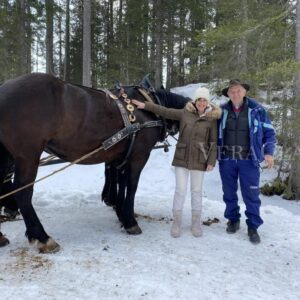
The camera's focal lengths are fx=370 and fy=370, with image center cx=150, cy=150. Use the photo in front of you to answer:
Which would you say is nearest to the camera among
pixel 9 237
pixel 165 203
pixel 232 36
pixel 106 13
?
pixel 9 237

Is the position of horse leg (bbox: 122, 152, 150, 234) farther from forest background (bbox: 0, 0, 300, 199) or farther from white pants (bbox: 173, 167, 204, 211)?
forest background (bbox: 0, 0, 300, 199)

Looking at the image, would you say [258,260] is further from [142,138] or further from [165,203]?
[165,203]

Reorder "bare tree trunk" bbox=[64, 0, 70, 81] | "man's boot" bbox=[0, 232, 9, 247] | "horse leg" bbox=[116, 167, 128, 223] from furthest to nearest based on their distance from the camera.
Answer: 1. "bare tree trunk" bbox=[64, 0, 70, 81]
2. "horse leg" bbox=[116, 167, 128, 223]
3. "man's boot" bbox=[0, 232, 9, 247]

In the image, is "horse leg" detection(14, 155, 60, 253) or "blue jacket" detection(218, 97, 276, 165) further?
"blue jacket" detection(218, 97, 276, 165)

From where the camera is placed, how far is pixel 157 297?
279 centimetres

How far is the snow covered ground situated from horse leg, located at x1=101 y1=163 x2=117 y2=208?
0.15 metres

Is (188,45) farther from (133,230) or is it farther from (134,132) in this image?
(133,230)

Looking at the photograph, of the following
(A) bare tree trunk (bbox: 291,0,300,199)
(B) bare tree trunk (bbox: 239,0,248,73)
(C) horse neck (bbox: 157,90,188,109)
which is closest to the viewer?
(C) horse neck (bbox: 157,90,188,109)

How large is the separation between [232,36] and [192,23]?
1520cm

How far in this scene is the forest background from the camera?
797 centimetres

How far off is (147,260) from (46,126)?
1.59 m

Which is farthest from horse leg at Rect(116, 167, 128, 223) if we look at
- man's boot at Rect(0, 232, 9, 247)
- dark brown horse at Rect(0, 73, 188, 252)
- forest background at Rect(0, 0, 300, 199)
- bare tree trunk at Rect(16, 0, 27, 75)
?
bare tree trunk at Rect(16, 0, 27, 75)

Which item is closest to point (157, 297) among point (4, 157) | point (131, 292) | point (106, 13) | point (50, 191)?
point (131, 292)

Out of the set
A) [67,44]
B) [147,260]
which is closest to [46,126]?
[147,260]
